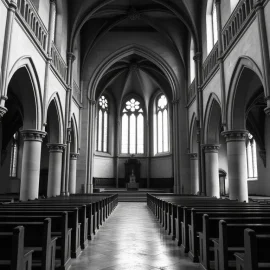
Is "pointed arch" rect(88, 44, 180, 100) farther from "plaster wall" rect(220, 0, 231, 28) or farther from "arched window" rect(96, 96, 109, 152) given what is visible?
"plaster wall" rect(220, 0, 231, 28)

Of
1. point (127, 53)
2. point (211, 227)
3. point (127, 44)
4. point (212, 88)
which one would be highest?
point (127, 44)

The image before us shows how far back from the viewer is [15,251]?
107 inches

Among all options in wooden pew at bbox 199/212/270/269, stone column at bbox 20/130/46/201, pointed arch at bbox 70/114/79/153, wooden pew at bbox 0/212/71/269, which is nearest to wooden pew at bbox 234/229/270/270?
wooden pew at bbox 199/212/270/269

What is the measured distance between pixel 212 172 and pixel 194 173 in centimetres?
528

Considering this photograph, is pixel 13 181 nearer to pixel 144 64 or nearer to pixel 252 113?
pixel 144 64

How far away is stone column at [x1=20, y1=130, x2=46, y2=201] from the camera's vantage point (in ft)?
38.6

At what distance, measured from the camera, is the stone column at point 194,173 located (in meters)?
20.9

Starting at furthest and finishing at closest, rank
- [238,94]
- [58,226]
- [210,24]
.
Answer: [210,24] < [238,94] < [58,226]

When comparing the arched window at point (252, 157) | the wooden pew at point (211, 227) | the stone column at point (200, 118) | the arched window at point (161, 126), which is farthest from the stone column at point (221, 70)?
the arched window at point (161, 126)

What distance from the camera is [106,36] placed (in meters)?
23.5

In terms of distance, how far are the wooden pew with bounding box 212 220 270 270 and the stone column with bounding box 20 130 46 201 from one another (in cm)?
946

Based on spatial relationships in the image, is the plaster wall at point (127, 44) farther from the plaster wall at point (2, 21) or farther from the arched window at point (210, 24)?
the plaster wall at point (2, 21)

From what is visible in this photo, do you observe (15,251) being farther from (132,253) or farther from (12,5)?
(12,5)

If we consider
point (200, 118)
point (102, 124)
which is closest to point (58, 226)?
point (200, 118)
